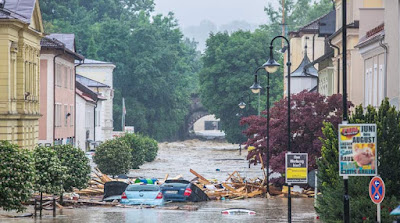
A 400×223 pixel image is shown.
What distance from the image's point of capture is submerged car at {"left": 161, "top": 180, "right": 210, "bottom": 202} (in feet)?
145

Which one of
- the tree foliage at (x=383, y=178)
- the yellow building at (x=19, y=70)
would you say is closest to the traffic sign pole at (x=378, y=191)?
the tree foliage at (x=383, y=178)

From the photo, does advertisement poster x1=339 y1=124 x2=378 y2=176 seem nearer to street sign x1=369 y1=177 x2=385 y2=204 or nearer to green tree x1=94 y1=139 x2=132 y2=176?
street sign x1=369 y1=177 x2=385 y2=204

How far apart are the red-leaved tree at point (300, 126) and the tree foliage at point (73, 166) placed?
11.0 meters

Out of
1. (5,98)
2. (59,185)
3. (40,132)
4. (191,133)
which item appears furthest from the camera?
(191,133)

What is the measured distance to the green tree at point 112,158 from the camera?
63.3 meters

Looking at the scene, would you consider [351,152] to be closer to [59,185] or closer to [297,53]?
[59,185]

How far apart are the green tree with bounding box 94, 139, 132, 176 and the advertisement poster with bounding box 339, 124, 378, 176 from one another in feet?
141

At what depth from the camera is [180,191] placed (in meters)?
44.7

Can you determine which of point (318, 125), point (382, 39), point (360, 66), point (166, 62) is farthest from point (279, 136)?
point (166, 62)

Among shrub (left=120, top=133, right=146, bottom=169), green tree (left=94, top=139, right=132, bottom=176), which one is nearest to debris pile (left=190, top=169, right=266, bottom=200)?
green tree (left=94, top=139, right=132, bottom=176)

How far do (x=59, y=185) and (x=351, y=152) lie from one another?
17.0 metres

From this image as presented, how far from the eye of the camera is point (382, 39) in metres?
36.3

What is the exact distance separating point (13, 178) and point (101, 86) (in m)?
76.4

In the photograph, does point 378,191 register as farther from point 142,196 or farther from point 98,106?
point 98,106
